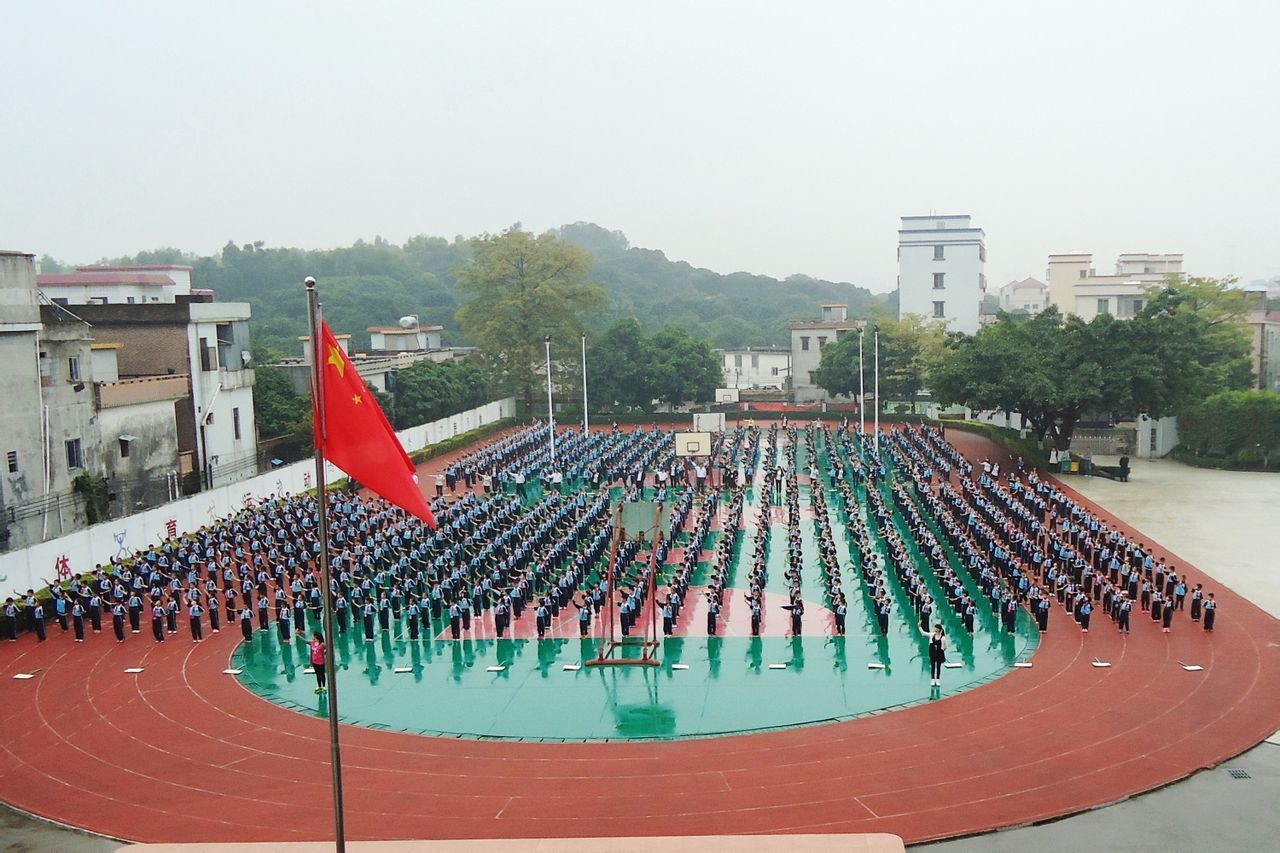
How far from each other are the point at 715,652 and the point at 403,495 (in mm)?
9414

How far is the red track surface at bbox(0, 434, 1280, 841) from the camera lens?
10.8 metres

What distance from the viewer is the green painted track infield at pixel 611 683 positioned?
44.1 feet

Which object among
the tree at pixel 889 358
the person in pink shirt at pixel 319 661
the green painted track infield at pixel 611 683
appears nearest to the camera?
the green painted track infield at pixel 611 683

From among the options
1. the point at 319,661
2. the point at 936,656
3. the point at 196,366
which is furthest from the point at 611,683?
the point at 196,366

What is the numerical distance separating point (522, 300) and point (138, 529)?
29770 mm

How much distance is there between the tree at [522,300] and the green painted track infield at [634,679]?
33.2m

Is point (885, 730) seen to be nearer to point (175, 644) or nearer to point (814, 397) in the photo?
point (175, 644)

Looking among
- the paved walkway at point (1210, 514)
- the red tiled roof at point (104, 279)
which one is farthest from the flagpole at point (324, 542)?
the red tiled roof at point (104, 279)

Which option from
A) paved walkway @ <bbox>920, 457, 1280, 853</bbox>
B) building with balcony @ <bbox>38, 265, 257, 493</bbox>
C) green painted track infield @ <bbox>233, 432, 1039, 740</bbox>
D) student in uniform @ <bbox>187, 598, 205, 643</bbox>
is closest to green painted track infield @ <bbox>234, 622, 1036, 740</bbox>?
green painted track infield @ <bbox>233, 432, 1039, 740</bbox>

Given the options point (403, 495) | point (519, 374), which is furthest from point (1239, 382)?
point (403, 495)

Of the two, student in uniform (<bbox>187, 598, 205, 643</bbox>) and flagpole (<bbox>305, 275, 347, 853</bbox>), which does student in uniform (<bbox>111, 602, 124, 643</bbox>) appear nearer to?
student in uniform (<bbox>187, 598, 205, 643</bbox>)

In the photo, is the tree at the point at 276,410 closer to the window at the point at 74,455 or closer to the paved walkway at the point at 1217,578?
the window at the point at 74,455

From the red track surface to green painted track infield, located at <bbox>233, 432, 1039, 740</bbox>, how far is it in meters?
0.48

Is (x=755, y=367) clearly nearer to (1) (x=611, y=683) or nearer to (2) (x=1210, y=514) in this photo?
(2) (x=1210, y=514)
